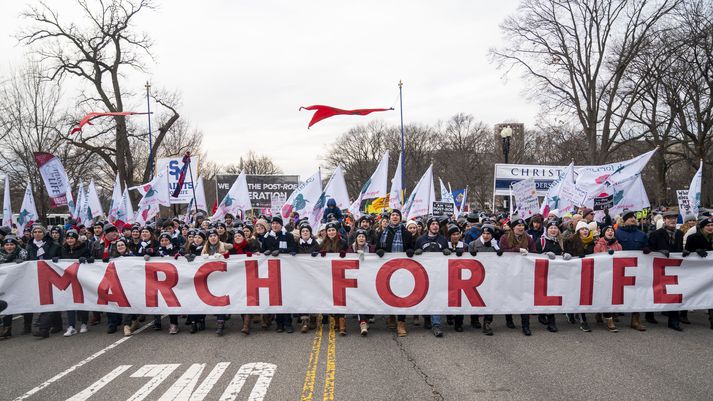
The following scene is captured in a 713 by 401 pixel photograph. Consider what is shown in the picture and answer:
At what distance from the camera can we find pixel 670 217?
7750mm

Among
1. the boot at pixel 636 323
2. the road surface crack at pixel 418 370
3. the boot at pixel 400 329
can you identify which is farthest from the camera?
the boot at pixel 636 323

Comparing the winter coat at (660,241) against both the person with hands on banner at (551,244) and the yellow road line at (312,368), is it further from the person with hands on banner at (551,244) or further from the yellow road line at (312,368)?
the yellow road line at (312,368)

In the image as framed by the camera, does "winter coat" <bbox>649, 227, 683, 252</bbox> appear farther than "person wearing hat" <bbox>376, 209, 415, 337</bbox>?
No

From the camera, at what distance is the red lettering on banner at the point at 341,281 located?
7125mm

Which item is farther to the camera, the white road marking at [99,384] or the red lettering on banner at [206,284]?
the red lettering on banner at [206,284]

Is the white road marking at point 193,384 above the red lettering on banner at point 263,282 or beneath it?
beneath

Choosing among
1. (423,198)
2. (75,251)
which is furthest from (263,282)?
(423,198)

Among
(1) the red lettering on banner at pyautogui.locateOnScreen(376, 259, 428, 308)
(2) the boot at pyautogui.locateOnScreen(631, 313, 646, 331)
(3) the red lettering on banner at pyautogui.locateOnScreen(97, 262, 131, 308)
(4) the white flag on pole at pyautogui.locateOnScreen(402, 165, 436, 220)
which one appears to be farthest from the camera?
(4) the white flag on pole at pyautogui.locateOnScreen(402, 165, 436, 220)

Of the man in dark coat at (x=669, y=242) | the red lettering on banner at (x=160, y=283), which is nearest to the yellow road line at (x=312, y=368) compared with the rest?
the red lettering on banner at (x=160, y=283)

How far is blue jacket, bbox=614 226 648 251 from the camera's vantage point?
289 inches

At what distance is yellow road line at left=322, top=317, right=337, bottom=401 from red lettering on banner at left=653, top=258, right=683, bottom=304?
497 cm

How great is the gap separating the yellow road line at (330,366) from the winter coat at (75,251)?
4.47m

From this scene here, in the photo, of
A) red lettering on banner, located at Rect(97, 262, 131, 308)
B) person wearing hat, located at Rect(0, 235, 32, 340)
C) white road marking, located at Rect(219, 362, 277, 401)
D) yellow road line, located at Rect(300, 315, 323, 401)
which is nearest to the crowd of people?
person wearing hat, located at Rect(0, 235, 32, 340)

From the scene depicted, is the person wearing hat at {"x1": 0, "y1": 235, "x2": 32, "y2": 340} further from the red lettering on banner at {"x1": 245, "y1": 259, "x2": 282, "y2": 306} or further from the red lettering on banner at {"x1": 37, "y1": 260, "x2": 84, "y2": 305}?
the red lettering on banner at {"x1": 245, "y1": 259, "x2": 282, "y2": 306}
